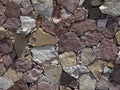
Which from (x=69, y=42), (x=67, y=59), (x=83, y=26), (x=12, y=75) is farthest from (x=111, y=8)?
(x=12, y=75)

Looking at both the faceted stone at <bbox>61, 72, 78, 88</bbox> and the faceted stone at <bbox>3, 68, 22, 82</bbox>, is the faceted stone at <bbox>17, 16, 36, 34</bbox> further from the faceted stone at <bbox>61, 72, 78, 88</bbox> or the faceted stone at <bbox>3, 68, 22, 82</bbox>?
the faceted stone at <bbox>61, 72, 78, 88</bbox>

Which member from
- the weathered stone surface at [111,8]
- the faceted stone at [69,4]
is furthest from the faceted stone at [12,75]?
the weathered stone surface at [111,8]

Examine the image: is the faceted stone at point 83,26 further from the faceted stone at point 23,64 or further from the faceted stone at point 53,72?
the faceted stone at point 23,64

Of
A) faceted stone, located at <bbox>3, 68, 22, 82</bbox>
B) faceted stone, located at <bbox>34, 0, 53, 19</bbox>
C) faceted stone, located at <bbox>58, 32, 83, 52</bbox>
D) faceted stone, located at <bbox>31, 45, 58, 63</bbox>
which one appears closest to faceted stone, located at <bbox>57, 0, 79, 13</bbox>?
faceted stone, located at <bbox>34, 0, 53, 19</bbox>

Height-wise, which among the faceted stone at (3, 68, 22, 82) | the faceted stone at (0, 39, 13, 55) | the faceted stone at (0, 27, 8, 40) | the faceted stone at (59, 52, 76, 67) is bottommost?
the faceted stone at (3, 68, 22, 82)

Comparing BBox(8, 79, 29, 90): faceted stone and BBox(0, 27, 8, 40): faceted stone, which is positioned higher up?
BBox(0, 27, 8, 40): faceted stone
